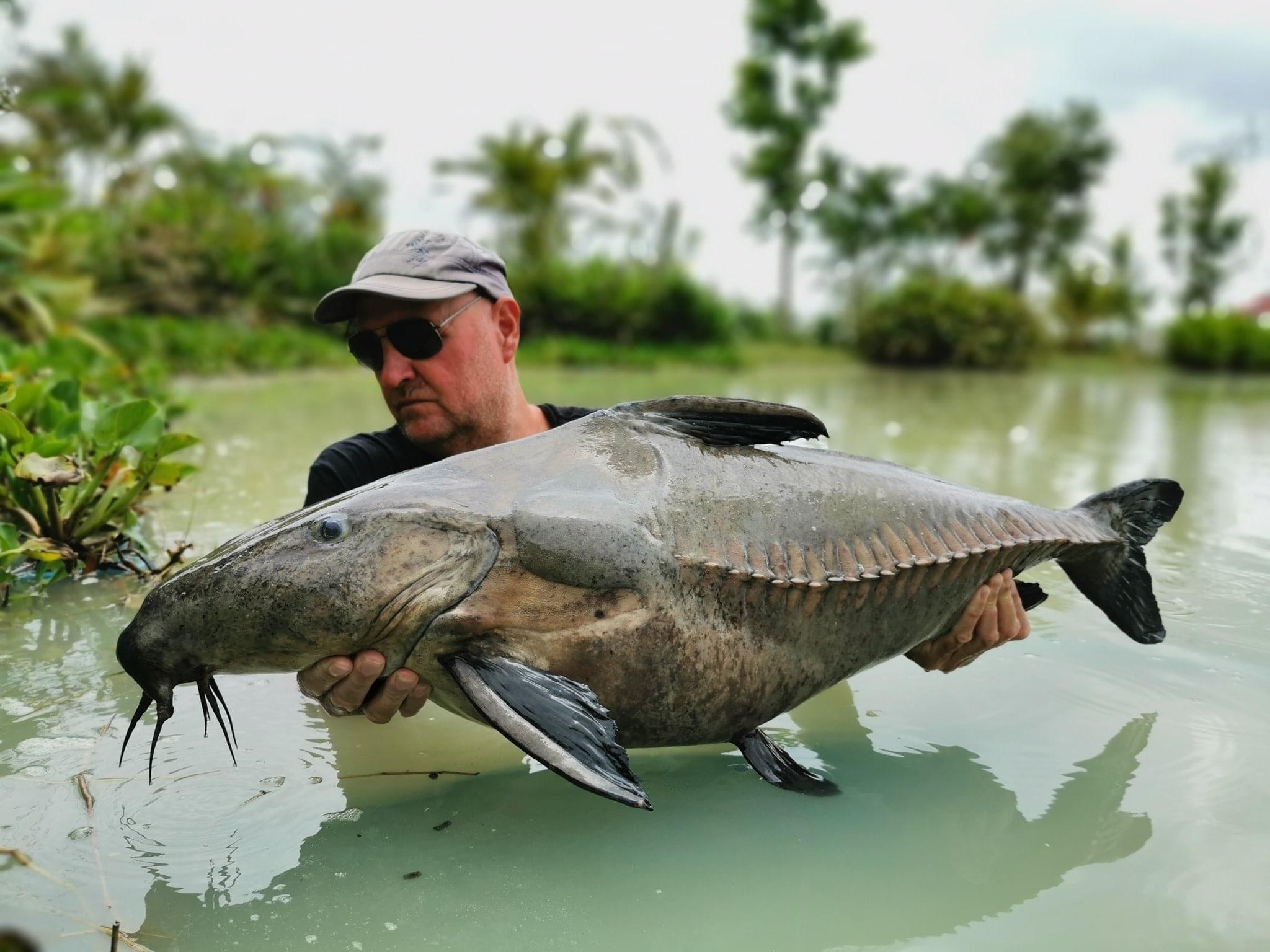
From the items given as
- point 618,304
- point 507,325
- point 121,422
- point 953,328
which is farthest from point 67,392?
point 953,328

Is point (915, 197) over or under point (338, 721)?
over

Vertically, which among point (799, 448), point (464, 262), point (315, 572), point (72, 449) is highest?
point (464, 262)

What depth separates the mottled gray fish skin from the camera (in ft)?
6.30

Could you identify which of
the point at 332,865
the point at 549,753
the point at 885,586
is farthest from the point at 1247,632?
the point at 332,865

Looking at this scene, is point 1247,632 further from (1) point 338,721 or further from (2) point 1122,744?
(1) point 338,721

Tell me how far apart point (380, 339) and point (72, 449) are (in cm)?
152

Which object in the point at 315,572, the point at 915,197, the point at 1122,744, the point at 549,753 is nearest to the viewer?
the point at 549,753

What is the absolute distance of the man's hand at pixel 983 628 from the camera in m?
2.53

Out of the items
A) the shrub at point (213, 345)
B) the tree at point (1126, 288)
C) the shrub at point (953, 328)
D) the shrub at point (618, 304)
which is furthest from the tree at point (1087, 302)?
the shrub at point (213, 345)

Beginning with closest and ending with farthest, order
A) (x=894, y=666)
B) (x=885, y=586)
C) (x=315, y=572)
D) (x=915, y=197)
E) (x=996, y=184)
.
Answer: (x=315, y=572) < (x=885, y=586) < (x=894, y=666) < (x=915, y=197) < (x=996, y=184)

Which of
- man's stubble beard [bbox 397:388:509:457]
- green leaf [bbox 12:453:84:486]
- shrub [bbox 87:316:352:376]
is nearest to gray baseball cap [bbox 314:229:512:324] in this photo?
man's stubble beard [bbox 397:388:509:457]

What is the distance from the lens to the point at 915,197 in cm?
3697

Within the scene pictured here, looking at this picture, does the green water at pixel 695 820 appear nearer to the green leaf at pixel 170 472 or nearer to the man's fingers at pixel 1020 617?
the man's fingers at pixel 1020 617

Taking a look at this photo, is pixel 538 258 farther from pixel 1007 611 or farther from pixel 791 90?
pixel 1007 611
